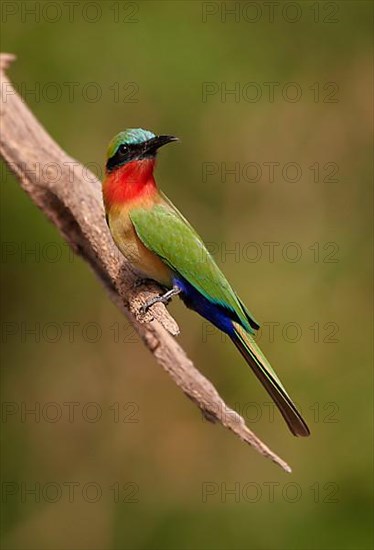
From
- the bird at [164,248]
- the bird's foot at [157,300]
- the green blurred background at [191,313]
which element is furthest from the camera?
the green blurred background at [191,313]

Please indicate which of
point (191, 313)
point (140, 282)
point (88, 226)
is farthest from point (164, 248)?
point (191, 313)

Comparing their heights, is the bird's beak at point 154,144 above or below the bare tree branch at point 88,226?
above

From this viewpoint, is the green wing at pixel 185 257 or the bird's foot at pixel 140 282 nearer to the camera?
the green wing at pixel 185 257

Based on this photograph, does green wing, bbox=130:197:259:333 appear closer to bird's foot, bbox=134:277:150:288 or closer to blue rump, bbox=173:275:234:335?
blue rump, bbox=173:275:234:335

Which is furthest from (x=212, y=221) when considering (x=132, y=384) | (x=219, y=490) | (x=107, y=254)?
(x=107, y=254)

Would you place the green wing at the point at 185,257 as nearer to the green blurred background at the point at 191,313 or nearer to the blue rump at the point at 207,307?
the blue rump at the point at 207,307

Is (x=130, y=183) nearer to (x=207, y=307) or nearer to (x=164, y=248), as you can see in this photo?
(x=164, y=248)

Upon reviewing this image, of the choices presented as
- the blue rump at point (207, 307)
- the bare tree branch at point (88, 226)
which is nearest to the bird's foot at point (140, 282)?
the bare tree branch at point (88, 226)

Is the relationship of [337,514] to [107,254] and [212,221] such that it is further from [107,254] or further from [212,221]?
[107,254]
